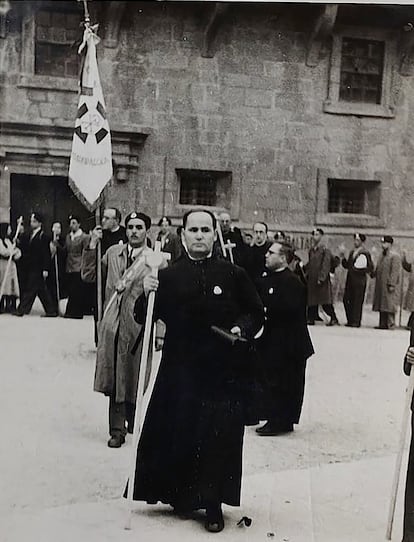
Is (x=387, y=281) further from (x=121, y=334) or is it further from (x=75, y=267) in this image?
(x=75, y=267)

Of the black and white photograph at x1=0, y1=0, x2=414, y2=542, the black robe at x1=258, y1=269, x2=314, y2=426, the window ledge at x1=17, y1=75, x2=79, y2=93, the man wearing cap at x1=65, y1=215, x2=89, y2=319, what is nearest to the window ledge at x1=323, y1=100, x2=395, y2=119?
the black and white photograph at x1=0, y1=0, x2=414, y2=542

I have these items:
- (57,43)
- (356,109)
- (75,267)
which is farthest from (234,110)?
(75,267)

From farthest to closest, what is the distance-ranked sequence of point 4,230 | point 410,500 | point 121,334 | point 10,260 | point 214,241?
point 121,334
point 10,260
point 4,230
point 214,241
point 410,500

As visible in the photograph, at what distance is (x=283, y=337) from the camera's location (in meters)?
2.64

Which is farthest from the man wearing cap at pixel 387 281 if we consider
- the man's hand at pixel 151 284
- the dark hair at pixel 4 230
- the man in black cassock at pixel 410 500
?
the dark hair at pixel 4 230

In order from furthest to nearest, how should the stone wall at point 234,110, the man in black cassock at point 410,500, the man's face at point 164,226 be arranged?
the man's face at point 164,226
the stone wall at point 234,110
the man in black cassock at point 410,500

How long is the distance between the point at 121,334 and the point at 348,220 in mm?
876

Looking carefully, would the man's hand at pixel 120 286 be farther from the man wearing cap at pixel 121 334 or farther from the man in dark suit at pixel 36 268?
the man in dark suit at pixel 36 268

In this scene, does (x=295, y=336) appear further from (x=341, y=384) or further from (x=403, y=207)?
(x=403, y=207)

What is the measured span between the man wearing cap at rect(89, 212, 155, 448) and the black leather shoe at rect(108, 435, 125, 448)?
2.0 inches

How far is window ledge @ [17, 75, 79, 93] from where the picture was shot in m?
2.38

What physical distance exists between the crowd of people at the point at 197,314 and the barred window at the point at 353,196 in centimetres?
11

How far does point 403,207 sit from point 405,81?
39 cm

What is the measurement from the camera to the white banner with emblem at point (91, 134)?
7.97 feet
